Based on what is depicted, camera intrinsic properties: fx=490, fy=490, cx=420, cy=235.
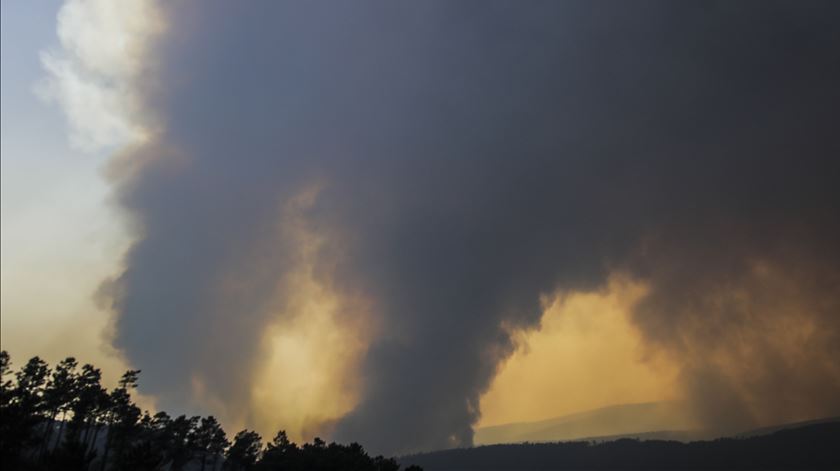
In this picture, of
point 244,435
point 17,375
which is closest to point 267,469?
point 244,435

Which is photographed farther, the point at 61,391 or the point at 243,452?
the point at 243,452

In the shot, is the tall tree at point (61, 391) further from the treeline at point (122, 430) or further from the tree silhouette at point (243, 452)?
the tree silhouette at point (243, 452)

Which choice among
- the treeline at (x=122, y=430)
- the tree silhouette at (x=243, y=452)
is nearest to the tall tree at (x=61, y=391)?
the treeline at (x=122, y=430)

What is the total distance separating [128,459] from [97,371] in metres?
72.1

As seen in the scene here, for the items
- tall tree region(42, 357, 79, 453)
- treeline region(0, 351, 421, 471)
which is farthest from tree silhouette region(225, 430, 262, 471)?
tall tree region(42, 357, 79, 453)

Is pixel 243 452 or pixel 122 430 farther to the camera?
pixel 243 452

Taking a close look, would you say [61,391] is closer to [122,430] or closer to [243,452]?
[122,430]

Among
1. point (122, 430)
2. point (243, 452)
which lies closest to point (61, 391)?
point (122, 430)

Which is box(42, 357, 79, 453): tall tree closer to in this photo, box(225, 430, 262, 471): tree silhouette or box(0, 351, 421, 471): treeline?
box(0, 351, 421, 471): treeline

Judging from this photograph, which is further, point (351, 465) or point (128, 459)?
point (351, 465)

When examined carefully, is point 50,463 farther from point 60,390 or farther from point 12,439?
point 60,390

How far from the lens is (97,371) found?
11862 centimetres

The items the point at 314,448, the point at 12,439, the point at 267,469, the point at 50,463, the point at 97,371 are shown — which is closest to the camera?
the point at 50,463

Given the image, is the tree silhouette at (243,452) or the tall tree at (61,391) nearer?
the tall tree at (61,391)
